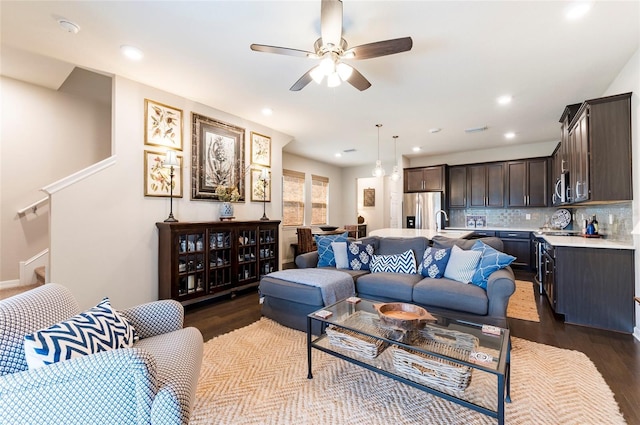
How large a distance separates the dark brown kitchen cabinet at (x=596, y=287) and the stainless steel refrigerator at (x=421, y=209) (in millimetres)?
3281

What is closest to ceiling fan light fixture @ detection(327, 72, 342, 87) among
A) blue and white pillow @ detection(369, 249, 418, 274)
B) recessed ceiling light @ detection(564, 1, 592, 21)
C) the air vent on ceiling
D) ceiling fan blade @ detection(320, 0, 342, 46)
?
ceiling fan blade @ detection(320, 0, 342, 46)

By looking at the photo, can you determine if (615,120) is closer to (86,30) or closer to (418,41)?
(418,41)

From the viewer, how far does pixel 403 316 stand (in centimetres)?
188

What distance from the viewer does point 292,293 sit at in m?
2.79

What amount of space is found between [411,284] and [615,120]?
8.56ft

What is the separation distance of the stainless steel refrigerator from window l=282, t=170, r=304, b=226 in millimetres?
2588

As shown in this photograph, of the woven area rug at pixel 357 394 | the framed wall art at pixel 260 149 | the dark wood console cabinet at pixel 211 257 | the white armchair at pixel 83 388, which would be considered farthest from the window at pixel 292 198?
the white armchair at pixel 83 388

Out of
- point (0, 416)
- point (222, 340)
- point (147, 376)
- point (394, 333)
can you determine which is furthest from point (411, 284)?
point (0, 416)

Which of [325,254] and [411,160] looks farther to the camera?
[411,160]

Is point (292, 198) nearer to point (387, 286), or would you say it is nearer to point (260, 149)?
point (260, 149)

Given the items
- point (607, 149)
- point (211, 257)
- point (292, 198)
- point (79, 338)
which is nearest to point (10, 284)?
point (211, 257)

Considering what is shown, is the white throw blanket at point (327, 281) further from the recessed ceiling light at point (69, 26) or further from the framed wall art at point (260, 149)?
the recessed ceiling light at point (69, 26)

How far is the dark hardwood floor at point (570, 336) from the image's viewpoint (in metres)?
1.87

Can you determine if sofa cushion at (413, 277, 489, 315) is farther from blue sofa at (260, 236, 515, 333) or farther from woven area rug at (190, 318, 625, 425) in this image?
woven area rug at (190, 318, 625, 425)
